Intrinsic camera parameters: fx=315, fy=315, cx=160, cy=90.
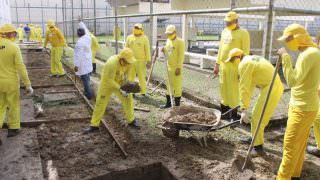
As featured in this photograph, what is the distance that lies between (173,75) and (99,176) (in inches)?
143

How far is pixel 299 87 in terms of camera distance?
11.9 ft

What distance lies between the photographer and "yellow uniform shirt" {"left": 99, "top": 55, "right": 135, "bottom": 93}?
18.0ft

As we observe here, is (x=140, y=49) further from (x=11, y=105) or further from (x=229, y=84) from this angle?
(x=11, y=105)

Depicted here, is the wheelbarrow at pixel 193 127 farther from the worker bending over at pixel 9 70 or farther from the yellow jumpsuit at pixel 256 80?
the worker bending over at pixel 9 70

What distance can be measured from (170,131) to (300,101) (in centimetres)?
237

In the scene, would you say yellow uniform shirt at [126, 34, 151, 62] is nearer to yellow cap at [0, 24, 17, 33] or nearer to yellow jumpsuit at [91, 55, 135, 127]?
yellow jumpsuit at [91, 55, 135, 127]

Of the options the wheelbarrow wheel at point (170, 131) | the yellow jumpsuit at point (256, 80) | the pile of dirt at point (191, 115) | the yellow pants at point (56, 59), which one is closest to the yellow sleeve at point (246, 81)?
the yellow jumpsuit at point (256, 80)

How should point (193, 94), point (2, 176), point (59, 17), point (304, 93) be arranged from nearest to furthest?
point (304, 93) → point (2, 176) → point (193, 94) → point (59, 17)

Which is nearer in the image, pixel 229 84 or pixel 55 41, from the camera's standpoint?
pixel 229 84

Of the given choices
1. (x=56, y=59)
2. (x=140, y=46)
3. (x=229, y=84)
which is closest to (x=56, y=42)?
(x=56, y=59)

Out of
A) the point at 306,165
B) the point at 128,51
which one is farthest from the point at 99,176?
the point at 306,165

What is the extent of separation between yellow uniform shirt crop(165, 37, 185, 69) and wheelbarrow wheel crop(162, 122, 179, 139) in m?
2.22

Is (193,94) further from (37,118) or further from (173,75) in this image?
(37,118)

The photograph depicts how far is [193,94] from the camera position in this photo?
28.5 ft
